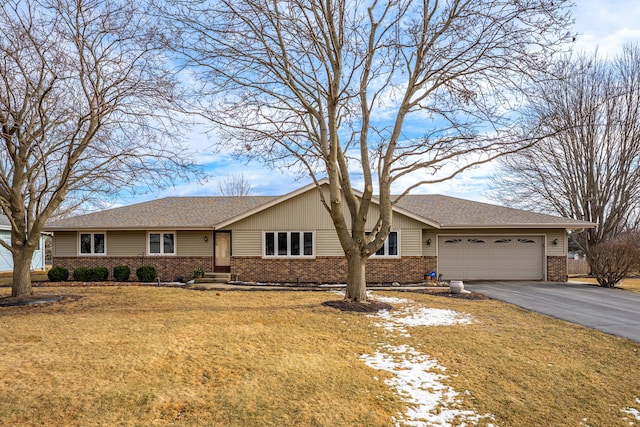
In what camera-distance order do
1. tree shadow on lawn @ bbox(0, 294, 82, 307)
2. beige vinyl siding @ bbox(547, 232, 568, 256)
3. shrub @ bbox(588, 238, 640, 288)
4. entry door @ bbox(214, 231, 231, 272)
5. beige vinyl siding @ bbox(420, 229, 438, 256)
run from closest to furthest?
1. tree shadow on lawn @ bbox(0, 294, 82, 307)
2. shrub @ bbox(588, 238, 640, 288)
3. beige vinyl siding @ bbox(420, 229, 438, 256)
4. beige vinyl siding @ bbox(547, 232, 568, 256)
5. entry door @ bbox(214, 231, 231, 272)

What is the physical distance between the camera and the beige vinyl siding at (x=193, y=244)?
62.4ft

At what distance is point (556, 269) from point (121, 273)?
19.1 meters

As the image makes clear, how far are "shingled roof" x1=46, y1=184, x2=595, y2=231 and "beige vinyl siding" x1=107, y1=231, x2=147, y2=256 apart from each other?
0.55 meters

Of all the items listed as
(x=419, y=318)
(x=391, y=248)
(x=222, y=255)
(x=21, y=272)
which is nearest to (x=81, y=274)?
(x=222, y=255)

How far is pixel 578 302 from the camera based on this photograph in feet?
42.2

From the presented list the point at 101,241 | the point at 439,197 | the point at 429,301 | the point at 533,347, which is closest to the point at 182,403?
the point at 533,347

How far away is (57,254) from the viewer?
1922 cm

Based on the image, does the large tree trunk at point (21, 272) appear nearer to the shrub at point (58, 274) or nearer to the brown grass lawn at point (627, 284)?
the shrub at point (58, 274)

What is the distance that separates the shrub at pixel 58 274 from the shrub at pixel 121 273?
79.4 inches

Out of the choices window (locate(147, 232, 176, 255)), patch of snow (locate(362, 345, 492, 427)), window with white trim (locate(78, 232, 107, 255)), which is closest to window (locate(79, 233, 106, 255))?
window with white trim (locate(78, 232, 107, 255))

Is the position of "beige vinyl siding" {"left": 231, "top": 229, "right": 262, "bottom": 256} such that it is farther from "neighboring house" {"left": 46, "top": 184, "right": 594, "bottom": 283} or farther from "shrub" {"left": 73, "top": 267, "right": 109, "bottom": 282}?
"shrub" {"left": 73, "top": 267, "right": 109, "bottom": 282}

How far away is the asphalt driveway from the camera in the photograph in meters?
9.59

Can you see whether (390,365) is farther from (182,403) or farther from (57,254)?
(57,254)

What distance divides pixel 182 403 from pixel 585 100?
87.1 feet
